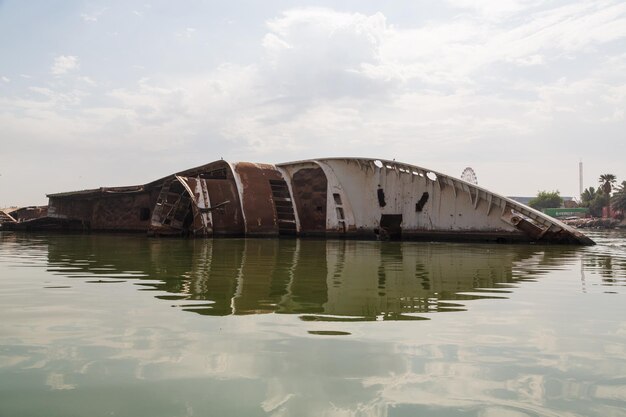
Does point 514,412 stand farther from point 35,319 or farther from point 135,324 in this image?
point 35,319

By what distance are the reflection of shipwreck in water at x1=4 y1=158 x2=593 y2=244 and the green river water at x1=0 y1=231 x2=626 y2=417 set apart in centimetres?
1945

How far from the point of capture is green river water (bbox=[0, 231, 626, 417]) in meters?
3.37

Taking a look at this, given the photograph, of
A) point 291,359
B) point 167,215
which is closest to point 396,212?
point 167,215

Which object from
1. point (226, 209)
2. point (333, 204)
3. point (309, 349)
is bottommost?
point (309, 349)

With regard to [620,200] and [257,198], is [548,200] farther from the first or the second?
[257,198]

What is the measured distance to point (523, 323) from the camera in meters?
5.82

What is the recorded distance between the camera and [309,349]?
179 inches

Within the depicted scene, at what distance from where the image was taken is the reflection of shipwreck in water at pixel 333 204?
28.0 m

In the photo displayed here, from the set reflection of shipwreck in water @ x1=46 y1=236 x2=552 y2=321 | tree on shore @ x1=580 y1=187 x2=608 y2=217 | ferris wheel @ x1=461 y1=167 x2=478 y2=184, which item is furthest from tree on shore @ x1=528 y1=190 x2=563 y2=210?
reflection of shipwreck in water @ x1=46 y1=236 x2=552 y2=321

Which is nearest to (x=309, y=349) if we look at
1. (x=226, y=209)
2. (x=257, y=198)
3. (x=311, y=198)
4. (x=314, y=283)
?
(x=314, y=283)

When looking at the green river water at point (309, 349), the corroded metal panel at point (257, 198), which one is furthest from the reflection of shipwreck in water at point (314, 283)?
the corroded metal panel at point (257, 198)

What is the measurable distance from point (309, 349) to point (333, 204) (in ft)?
91.2

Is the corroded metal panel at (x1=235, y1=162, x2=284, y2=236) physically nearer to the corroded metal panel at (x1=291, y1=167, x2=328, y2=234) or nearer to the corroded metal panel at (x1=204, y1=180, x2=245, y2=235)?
the corroded metal panel at (x1=204, y1=180, x2=245, y2=235)

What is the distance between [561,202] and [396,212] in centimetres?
12351
